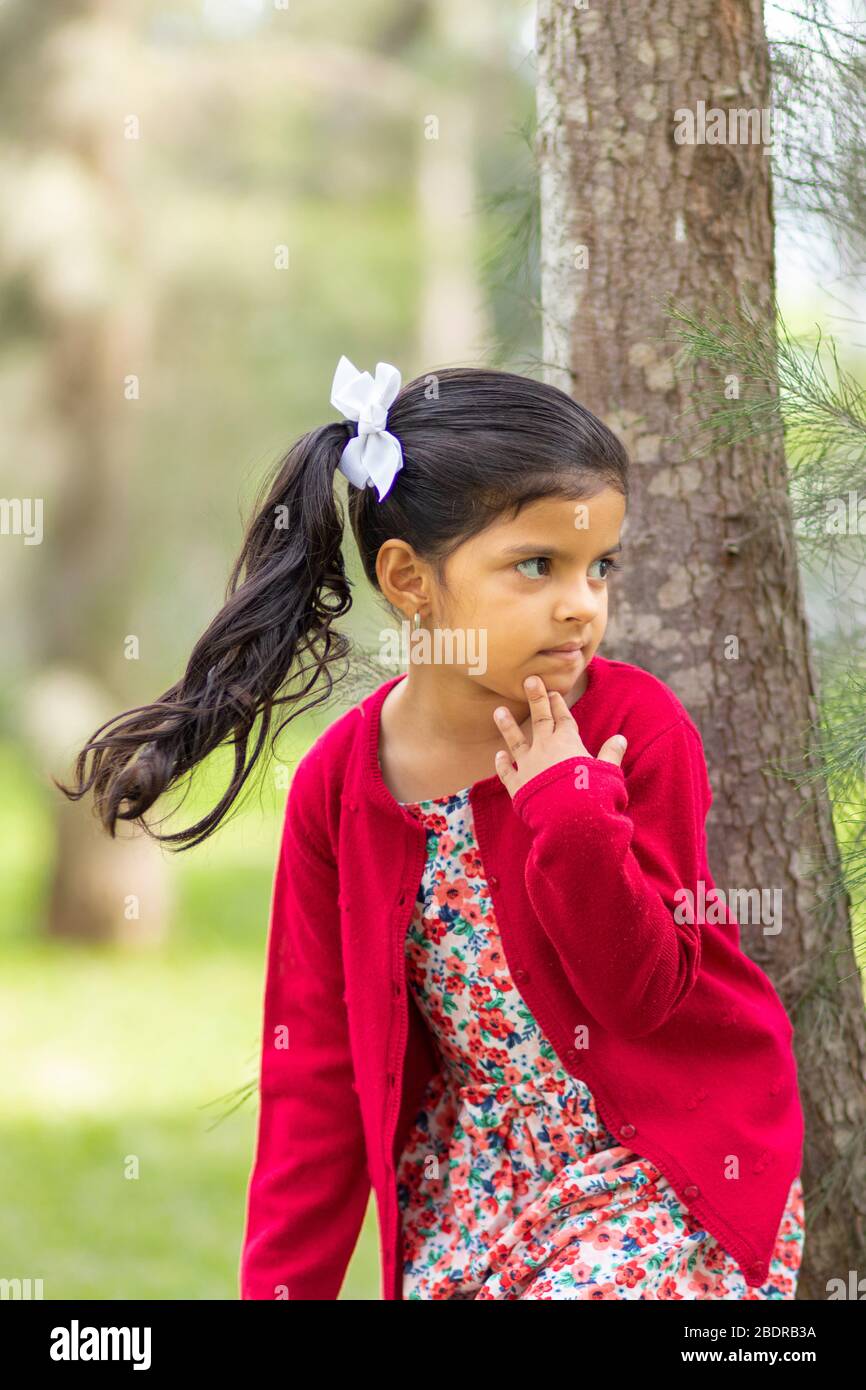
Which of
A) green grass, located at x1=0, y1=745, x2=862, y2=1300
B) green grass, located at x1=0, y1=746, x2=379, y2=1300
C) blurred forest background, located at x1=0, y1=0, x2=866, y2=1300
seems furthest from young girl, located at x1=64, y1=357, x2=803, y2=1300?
blurred forest background, located at x1=0, y1=0, x2=866, y2=1300

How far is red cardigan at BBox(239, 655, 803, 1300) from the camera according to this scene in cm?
171

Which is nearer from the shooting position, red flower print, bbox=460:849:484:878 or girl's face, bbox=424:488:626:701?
girl's face, bbox=424:488:626:701

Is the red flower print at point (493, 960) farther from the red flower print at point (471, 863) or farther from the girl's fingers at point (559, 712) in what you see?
the girl's fingers at point (559, 712)

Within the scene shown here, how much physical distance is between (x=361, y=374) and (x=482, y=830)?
0.61 m

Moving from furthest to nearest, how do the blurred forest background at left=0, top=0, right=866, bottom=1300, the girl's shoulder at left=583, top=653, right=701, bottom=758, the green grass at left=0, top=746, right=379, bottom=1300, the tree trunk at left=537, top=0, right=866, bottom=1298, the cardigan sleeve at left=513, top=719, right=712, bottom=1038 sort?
the blurred forest background at left=0, top=0, right=866, bottom=1300, the green grass at left=0, top=746, right=379, bottom=1300, the tree trunk at left=537, top=0, right=866, bottom=1298, the girl's shoulder at left=583, top=653, right=701, bottom=758, the cardigan sleeve at left=513, top=719, right=712, bottom=1038

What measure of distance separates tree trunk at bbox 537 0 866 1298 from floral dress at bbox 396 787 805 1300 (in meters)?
0.38

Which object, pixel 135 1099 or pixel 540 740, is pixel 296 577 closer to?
pixel 540 740

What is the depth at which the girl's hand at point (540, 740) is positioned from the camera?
1772 mm

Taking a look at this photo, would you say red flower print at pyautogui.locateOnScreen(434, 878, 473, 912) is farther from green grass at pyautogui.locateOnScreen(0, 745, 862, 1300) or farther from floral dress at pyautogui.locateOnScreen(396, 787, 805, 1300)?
green grass at pyautogui.locateOnScreen(0, 745, 862, 1300)

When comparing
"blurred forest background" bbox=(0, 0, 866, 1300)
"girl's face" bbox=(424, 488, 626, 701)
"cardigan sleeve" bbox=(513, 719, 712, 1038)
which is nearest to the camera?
"cardigan sleeve" bbox=(513, 719, 712, 1038)

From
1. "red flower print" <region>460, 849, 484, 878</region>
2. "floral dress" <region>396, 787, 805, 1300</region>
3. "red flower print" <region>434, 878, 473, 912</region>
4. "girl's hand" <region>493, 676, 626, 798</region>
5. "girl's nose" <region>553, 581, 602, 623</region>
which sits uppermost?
"girl's nose" <region>553, 581, 602, 623</region>

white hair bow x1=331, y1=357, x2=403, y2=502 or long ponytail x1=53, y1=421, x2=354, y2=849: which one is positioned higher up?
white hair bow x1=331, y1=357, x2=403, y2=502

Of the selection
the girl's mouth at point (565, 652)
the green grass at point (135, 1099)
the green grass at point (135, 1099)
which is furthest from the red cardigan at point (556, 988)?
the green grass at point (135, 1099)

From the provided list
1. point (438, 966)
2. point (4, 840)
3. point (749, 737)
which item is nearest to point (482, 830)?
point (438, 966)
